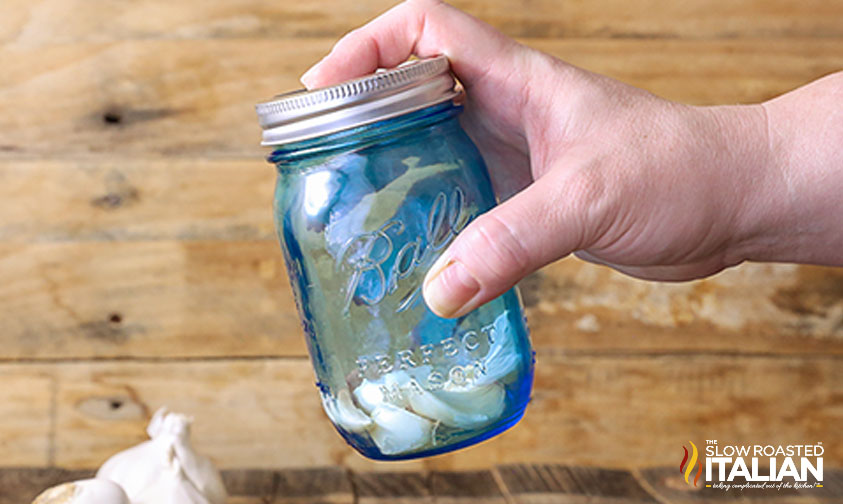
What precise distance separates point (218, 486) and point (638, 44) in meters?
0.86

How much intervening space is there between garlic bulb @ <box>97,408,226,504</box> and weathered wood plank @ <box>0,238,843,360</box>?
26cm

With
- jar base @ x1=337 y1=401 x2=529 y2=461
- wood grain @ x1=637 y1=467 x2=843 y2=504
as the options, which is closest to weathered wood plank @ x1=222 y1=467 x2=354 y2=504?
wood grain @ x1=637 y1=467 x2=843 y2=504

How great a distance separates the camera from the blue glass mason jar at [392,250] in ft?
1.89

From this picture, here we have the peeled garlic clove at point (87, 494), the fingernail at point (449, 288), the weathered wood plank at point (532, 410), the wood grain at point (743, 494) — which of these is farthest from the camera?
the weathered wood plank at point (532, 410)

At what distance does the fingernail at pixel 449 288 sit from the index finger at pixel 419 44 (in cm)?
22

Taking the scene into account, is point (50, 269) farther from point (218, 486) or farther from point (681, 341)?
point (681, 341)

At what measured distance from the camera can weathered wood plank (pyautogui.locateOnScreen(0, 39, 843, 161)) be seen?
1196 millimetres

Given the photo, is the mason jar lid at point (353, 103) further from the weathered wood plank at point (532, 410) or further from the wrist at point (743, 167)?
the weathered wood plank at point (532, 410)

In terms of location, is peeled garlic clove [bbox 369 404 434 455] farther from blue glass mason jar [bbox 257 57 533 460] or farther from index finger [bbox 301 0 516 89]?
index finger [bbox 301 0 516 89]

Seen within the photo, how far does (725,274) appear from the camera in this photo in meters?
1.24

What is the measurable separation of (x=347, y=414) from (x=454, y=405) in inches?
3.5

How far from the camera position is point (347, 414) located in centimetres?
62

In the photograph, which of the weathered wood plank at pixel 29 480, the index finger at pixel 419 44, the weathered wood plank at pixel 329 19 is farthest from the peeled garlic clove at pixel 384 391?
the weathered wood plank at pixel 29 480

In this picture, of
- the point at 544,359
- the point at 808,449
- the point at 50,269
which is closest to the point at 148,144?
the point at 50,269
